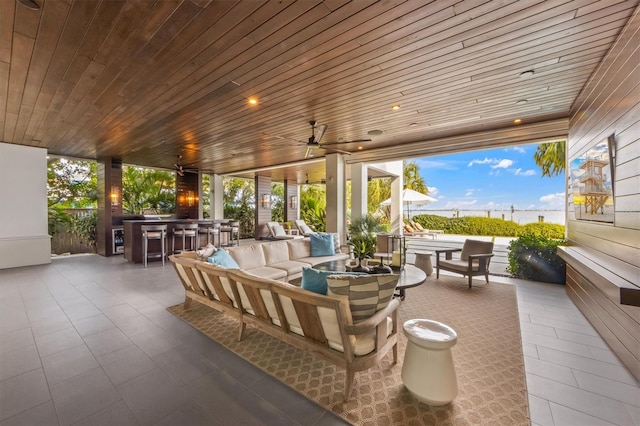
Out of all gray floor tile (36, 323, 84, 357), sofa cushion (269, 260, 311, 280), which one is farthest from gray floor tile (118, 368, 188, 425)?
sofa cushion (269, 260, 311, 280)

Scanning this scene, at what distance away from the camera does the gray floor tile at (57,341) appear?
102 inches

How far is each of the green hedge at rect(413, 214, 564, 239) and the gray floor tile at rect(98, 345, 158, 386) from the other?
40.2 feet

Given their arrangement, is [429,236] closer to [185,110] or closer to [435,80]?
[435,80]

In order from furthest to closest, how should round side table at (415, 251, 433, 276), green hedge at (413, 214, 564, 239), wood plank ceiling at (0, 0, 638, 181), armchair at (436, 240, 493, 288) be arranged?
green hedge at (413, 214, 564, 239), round side table at (415, 251, 433, 276), armchair at (436, 240, 493, 288), wood plank ceiling at (0, 0, 638, 181)

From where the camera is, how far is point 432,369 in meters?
1.88

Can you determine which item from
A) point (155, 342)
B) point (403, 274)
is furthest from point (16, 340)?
point (403, 274)

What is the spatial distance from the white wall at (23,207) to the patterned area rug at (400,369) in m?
5.82

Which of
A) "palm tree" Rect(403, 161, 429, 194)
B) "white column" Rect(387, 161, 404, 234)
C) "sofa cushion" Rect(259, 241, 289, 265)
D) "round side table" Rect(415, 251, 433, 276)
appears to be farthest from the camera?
→ "palm tree" Rect(403, 161, 429, 194)

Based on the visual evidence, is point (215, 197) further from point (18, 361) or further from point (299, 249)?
point (18, 361)

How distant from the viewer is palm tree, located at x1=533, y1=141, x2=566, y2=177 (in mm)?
8594

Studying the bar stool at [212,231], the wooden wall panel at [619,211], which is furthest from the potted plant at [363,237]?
the bar stool at [212,231]

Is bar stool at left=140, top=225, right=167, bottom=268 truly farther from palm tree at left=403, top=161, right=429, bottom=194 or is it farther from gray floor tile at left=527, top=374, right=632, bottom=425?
palm tree at left=403, top=161, right=429, bottom=194

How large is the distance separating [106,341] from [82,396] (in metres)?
0.95

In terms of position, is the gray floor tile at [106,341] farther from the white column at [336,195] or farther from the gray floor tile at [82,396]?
the white column at [336,195]
